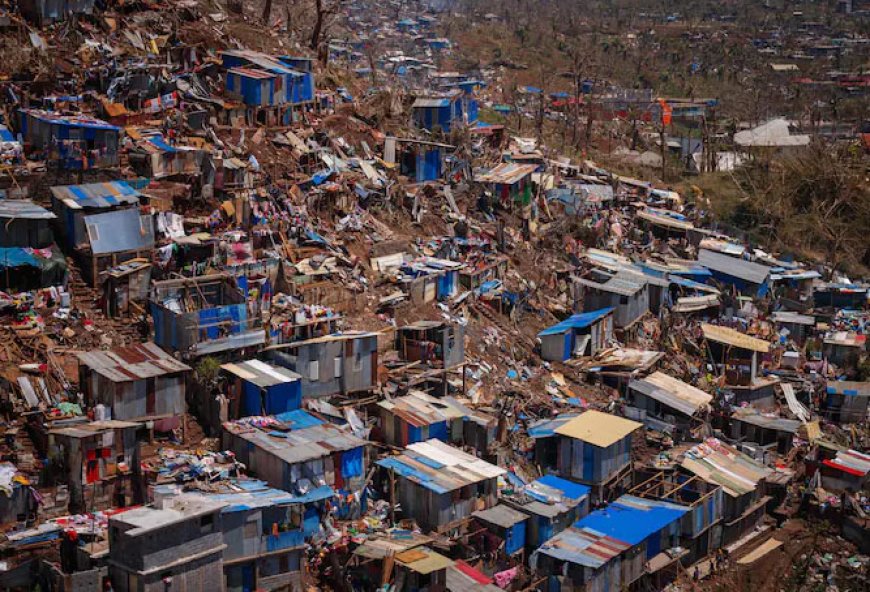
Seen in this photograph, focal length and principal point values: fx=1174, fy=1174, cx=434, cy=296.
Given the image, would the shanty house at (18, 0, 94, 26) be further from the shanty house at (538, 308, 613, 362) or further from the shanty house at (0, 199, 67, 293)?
the shanty house at (538, 308, 613, 362)

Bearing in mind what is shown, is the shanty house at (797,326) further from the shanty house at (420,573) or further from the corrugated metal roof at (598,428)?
the shanty house at (420,573)

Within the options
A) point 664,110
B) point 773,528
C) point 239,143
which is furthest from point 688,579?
point 664,110

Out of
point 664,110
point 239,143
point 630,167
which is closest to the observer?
point 239,143

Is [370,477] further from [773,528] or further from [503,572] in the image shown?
[773,528]

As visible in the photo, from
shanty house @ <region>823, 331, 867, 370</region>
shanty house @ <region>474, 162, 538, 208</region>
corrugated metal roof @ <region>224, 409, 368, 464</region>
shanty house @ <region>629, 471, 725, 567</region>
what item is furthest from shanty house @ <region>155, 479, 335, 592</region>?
shanty house @ <region>823, 331, 867, 370</region>

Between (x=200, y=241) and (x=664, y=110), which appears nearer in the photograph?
Result: (x=200, y=241)

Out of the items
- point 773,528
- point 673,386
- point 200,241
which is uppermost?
point 200,241

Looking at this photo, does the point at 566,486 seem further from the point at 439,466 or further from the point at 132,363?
the point at 132,363

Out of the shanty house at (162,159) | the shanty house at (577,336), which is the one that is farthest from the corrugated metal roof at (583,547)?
the shanty house at (162,159)
